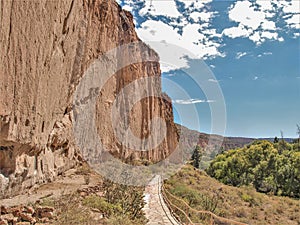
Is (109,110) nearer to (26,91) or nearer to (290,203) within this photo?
(26,91)

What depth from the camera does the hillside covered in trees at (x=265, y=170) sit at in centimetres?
2905

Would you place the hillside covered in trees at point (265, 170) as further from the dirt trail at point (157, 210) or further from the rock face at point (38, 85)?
the rock face at point (38, 85)

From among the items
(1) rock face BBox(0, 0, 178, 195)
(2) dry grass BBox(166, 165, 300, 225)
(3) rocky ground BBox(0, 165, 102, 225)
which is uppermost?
(1) rock face BBox(0, 0, 178, 195)

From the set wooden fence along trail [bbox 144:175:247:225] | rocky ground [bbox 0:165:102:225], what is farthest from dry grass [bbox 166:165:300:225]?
rocky ground [bbox 0:165:102:225]

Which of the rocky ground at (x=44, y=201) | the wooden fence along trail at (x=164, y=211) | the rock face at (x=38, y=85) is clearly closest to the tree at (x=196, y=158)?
the wooden fence along trail at (x=164, y=211)

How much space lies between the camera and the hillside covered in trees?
95.3ft

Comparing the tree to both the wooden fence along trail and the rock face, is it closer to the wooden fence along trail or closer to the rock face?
the wooden fence along trail

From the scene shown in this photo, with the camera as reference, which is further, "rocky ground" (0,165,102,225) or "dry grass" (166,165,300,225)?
"dry grass" (166,165,300,225)

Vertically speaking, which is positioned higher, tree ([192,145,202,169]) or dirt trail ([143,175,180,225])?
dirt trail ([143,175,180,225])

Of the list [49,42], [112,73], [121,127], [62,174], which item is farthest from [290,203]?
[49,42]

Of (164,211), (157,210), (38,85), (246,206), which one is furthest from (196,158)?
(38,85)

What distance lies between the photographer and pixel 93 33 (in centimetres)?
1639

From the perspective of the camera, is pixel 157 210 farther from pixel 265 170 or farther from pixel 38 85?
pixel 265 170

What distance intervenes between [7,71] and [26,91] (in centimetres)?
102
